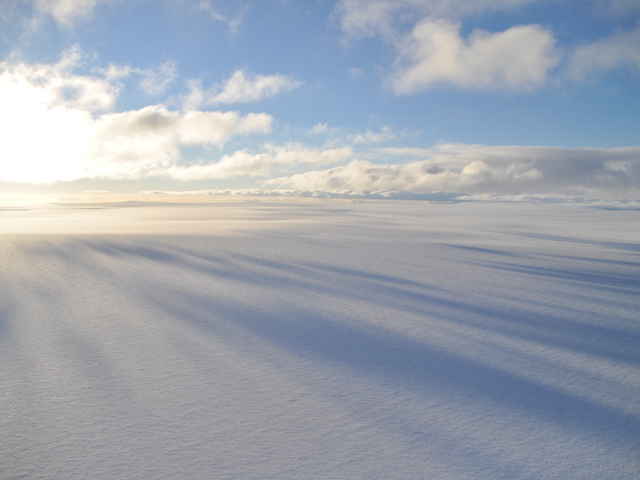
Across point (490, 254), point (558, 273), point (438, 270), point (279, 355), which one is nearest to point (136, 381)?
point (279, 355)

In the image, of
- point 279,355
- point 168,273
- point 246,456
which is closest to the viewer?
point 246,456

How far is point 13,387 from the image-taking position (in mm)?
2688

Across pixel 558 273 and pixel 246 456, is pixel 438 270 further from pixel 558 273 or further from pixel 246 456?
pixel 246 456

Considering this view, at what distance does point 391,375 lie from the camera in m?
2.93

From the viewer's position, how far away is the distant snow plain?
2.00 meters

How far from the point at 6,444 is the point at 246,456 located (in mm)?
1337

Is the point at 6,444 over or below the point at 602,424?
over

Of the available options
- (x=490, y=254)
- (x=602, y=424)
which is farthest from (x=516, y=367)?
(x=490, y=254)

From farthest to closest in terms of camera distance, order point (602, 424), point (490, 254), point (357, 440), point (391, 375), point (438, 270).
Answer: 1. point (490, 254)
2. point (438, 270)
3. point (391, 375)
4. point (602, 424)
5. point (357, 440)

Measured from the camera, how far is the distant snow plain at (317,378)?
6.56 feet

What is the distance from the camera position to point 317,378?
113 inches

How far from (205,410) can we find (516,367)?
2.42 meters

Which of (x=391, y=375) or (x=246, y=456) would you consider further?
(x=391, y=375)

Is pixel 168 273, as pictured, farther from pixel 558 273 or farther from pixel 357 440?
pixel 558 273
